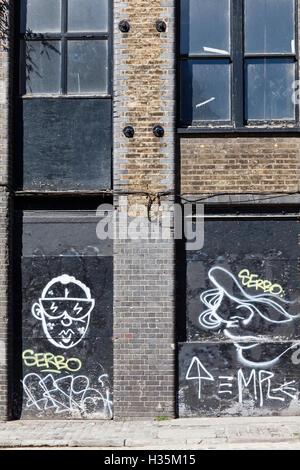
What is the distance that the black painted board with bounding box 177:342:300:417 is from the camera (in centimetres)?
964

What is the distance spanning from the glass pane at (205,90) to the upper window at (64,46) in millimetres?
1282

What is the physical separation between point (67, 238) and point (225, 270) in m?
2.52

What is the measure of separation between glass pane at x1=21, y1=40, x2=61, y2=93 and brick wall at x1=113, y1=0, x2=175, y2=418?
1.00 m

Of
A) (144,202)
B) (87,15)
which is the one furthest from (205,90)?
(87,15)

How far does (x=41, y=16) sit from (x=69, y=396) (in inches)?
237

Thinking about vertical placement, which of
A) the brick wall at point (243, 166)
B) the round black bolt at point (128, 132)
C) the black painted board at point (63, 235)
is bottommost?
the black painted board at point (63, 235)

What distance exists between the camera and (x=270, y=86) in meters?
10.1

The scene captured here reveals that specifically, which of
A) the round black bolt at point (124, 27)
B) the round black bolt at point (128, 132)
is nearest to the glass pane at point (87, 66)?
the round black bolt at point (124, 27)

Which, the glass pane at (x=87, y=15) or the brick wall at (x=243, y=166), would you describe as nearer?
the brick wall at (x=243, y=166)

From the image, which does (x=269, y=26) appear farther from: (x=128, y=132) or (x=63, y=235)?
(x=63, y=235)

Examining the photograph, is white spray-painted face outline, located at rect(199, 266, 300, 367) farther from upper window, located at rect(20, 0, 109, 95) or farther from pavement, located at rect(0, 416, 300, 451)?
upper window, located at rect(20, 0, 109, 95)

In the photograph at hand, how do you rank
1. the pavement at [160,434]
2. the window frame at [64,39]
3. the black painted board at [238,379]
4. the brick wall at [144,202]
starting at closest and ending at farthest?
the pavement at [160,434] → the brick wall at [144,202] → the black painted board at [238,379] → the window frame at [64,39]

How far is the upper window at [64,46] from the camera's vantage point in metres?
10.1

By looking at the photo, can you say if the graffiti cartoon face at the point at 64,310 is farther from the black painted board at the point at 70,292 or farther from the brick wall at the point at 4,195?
the brick wall at the point at 4,195
